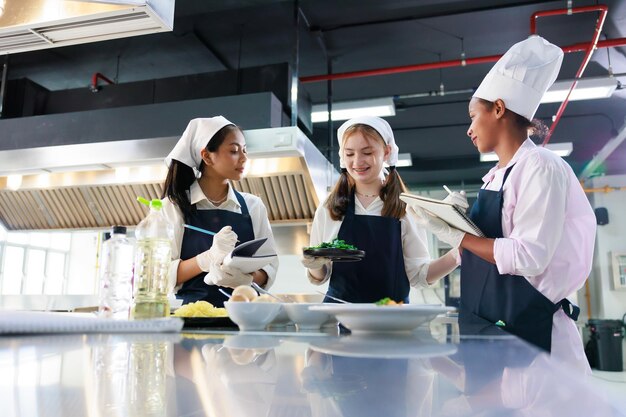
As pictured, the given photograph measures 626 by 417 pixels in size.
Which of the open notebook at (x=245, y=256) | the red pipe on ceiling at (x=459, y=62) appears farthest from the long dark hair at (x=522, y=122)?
the red pipe on ceiling at (x=459, y=62)

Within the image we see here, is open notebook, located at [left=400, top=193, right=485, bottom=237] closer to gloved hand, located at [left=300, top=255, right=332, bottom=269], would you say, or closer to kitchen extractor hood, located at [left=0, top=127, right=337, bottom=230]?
gloved hand, located at [left=300, top=255, right=332, bottom=269]

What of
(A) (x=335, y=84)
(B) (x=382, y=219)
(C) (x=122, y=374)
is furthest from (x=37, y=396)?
(A) (x=335, y=84)

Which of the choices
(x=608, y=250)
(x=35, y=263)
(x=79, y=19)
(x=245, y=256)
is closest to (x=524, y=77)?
(x=245, y=256)

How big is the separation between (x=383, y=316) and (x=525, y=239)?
0.77 meters

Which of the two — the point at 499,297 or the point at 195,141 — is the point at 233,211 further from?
the point at 499,297

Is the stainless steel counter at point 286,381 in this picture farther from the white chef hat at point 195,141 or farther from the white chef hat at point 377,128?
the white chef hat at point 195,141

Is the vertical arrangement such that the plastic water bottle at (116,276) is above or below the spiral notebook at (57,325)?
above

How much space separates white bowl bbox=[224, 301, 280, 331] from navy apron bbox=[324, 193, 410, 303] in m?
1.02

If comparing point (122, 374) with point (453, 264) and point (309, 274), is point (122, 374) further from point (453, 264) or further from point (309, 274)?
point (453, 264)

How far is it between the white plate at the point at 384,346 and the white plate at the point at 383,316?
0.02 metres

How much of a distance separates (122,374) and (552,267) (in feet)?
4.58

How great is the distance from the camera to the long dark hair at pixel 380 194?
2.17 m

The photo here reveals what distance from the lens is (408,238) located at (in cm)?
219

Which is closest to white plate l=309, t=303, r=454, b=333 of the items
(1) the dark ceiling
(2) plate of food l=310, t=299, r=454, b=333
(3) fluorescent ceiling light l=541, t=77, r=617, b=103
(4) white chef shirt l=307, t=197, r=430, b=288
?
(2) plate of food l=310, t=299, r=454, b=333
